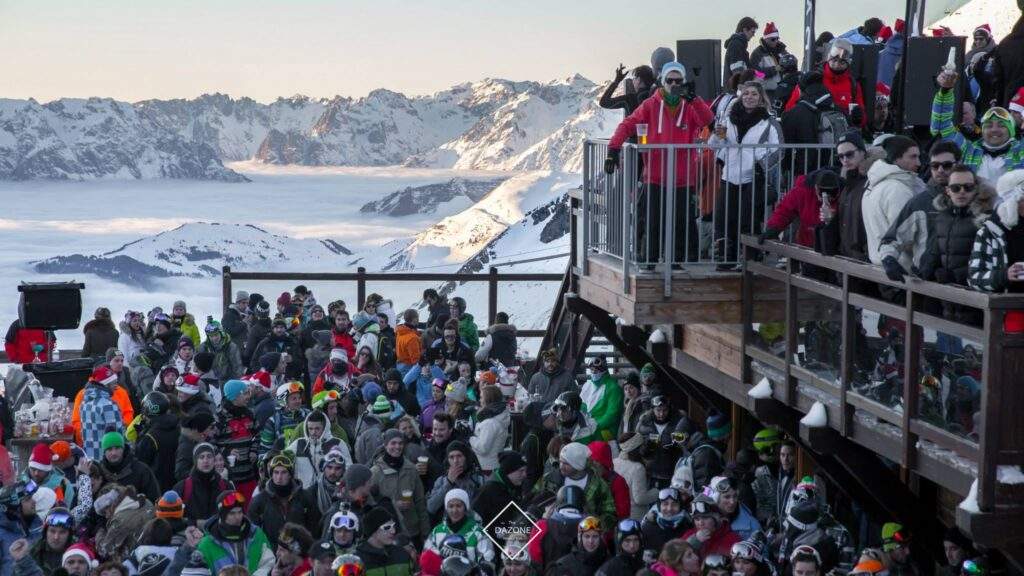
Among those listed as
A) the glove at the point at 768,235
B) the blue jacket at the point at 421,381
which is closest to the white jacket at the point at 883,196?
the glove at the point at 768,235

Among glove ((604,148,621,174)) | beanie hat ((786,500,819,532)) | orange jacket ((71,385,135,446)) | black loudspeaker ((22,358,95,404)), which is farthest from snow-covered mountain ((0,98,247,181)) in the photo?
beanie hat ((786,500,819,532))

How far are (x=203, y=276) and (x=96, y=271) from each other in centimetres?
1107

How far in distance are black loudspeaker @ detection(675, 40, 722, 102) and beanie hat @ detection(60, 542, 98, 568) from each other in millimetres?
6010

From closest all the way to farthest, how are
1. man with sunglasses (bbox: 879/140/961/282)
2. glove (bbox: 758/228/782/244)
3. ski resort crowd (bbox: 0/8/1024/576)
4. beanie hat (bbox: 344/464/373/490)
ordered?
man with sunglasses (bbox: 879/140/961/282)
ski resort crowd (bbox: 0/8/1024/576)
glove (bbox: 758/228/782/244)
beanie hat (bbox: 344/464/373/490)

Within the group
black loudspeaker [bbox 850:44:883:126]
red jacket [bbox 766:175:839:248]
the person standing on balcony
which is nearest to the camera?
red jacket [bbox 766:175:839:248]

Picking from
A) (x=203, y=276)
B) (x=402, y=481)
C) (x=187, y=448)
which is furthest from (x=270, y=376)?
(x=203, y=276)

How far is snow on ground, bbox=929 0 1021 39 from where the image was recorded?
17.1 m

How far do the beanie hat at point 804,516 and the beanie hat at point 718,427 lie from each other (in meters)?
3.07

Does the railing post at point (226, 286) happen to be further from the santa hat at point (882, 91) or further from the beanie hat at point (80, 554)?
the santa hat at point (882, 91)

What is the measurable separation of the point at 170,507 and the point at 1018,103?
238 inches

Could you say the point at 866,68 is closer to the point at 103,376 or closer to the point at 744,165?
the point at 744,165

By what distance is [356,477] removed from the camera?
31.6 ft

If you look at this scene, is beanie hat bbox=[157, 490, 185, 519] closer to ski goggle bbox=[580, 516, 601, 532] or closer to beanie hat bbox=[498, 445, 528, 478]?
beanie hat bbox=[498, 445, 528, 478]

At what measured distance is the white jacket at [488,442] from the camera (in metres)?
11.7
